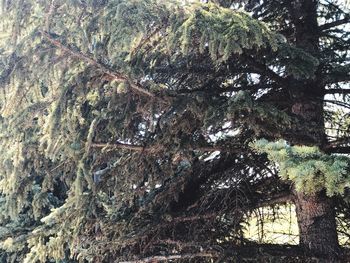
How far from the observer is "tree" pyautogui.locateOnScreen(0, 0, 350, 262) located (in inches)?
95.6

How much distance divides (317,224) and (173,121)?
1.40 meters

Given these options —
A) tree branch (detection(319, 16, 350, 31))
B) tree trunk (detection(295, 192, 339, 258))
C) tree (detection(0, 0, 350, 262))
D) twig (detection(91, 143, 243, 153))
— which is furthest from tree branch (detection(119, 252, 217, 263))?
tree branch (detection(319, 16, 350, 31))

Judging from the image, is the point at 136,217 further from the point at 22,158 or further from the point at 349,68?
the point at 349,68

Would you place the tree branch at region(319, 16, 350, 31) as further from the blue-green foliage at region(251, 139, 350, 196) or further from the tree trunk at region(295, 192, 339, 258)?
the blue-green foliage at region(251, 139, 350, 196)

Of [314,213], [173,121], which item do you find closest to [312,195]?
[314,213]

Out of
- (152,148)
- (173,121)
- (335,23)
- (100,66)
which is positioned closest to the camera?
(100,66)

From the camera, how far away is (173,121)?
122 inches

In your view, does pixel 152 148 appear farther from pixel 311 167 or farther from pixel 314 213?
pixel 311 167

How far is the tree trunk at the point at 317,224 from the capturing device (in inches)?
123

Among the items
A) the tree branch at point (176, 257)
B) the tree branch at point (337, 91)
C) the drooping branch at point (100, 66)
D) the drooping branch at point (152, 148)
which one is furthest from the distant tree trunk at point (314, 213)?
the drooping branch at point (100, 66)

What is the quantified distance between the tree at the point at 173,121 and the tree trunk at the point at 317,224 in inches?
0.4

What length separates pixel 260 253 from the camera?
3092 mm

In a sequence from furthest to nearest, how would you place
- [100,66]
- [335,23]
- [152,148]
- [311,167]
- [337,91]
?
[335,23]
[337,91]
[152,148]
[100,66]
[311,167]

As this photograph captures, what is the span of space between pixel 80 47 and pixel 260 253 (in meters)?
1.99
